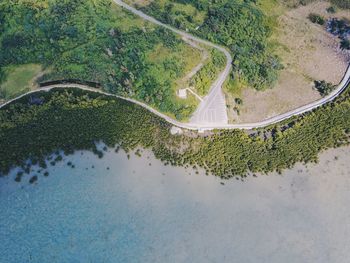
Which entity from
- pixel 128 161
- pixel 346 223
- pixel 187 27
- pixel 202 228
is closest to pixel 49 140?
pixel 128 161

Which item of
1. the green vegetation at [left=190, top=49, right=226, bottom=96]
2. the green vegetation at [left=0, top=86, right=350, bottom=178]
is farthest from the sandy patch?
the green vegetation at [left=190, top=49, right=226, bottom=96]

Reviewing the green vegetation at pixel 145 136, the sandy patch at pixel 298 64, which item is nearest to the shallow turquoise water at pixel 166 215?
the green vegetation at pixel 145 136

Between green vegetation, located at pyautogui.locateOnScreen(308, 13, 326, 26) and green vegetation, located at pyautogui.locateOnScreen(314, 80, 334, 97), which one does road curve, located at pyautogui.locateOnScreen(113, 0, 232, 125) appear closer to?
A: green vegetation, located at pyautogui.locateOnScreen(314, 80, 334, 97)

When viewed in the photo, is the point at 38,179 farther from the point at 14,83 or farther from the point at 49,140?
the point at 14,83

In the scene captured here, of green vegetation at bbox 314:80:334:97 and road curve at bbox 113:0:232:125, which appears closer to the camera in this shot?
road curve at bbox 113:0:232:125

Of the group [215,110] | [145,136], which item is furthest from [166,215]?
[215,110]
